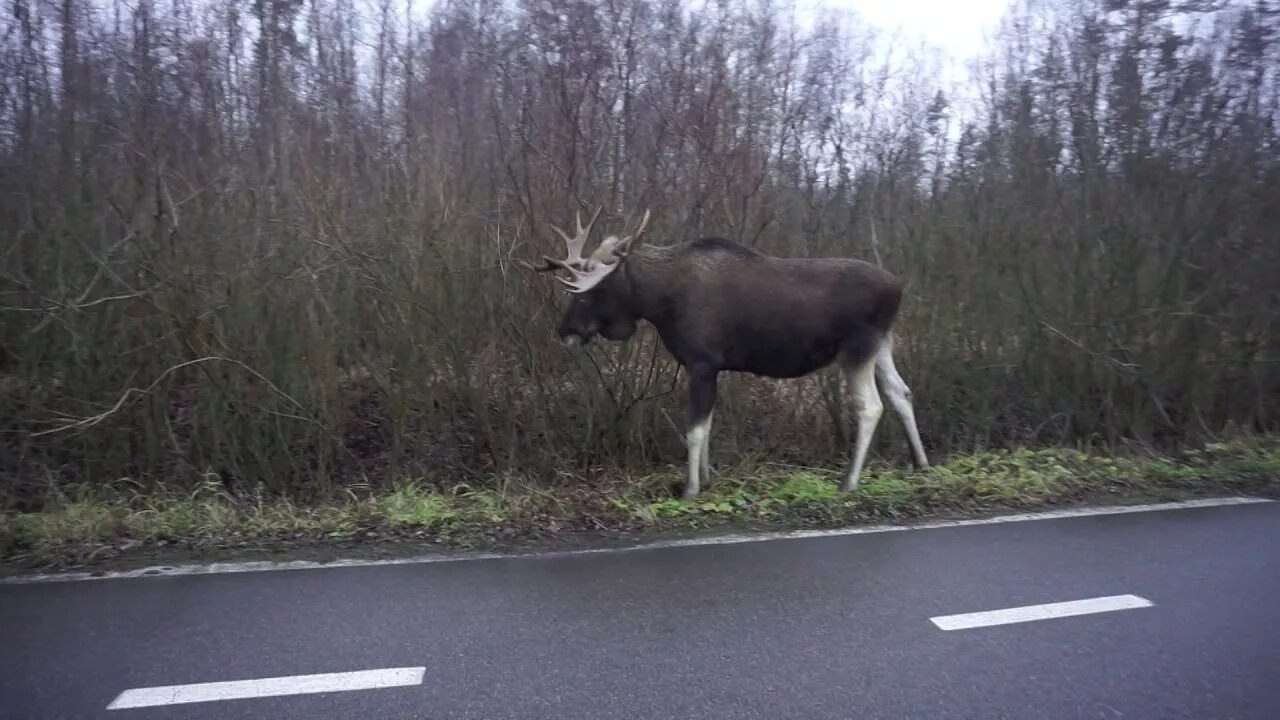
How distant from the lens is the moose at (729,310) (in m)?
7.78

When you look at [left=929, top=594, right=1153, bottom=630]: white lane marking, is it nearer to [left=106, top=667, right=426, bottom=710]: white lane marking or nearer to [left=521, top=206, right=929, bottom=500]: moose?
[left=521, top=206, right=929, bottom=500]: moose

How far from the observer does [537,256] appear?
8875 mm

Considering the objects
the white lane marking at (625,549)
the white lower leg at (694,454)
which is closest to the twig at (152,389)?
the white lane marking at (625,549)

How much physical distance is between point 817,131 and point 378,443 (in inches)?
238

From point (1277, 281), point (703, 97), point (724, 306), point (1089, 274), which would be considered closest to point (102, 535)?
point (724, 306)

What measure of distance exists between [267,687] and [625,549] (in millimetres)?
2803

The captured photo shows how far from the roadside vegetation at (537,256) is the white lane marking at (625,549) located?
0.36 m

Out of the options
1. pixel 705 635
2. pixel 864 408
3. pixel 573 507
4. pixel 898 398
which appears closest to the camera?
pixel 705 635

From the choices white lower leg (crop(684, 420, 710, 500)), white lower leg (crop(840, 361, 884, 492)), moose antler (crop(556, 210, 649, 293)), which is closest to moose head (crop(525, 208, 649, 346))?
moose antler (crop(556, 210, 649, 293))

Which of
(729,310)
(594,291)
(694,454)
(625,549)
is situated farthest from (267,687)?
(729,310)

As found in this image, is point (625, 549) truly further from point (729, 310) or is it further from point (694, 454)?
point (729, 310)

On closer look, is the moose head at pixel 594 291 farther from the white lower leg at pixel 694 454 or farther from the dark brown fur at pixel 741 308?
the white lower leg at pixel 694 454

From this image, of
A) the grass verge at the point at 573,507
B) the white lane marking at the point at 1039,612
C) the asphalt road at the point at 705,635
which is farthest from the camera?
the grass verge at the point at 573,507

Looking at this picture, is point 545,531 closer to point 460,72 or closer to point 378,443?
point 378,443
